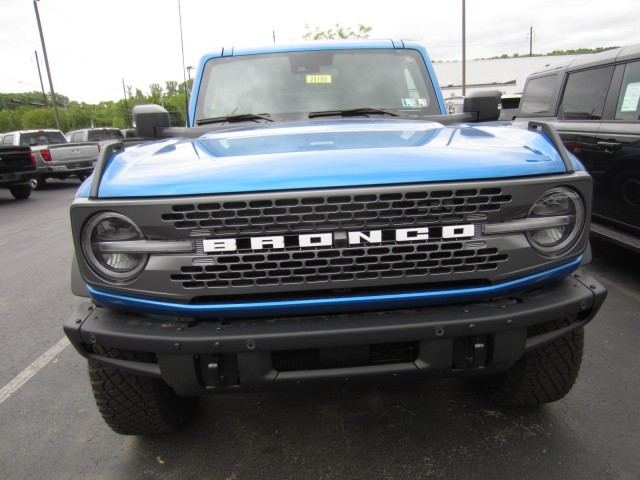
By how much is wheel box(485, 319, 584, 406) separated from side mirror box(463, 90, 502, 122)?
5.57 ft

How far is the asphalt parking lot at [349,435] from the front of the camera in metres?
2.21

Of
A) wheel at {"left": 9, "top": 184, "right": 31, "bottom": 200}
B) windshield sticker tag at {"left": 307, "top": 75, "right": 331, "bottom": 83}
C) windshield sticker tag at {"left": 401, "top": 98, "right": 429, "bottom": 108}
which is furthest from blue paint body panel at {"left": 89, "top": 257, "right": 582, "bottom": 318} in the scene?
wheel at {"left": 9, "top": 184, "right": 31, "bottom": 200}

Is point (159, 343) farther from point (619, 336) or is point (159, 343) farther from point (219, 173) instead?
point (619, 336)

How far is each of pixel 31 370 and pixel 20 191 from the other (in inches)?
479

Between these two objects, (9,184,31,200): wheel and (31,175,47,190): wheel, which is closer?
(9,184,31,200): wheel

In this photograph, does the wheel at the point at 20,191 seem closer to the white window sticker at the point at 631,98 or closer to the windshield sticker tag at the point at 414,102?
the windshield sticker tag at the point at 414,102

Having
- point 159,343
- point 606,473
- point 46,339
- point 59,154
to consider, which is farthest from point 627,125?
point 59,154

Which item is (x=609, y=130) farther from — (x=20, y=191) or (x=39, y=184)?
(x=39, y=184)

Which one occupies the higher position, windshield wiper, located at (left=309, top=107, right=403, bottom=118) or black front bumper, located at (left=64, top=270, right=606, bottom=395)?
windshield wiper, located at (left=309, top=107, right=403, bottom=118)

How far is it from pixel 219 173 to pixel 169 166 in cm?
27

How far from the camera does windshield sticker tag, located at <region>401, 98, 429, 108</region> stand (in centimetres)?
335

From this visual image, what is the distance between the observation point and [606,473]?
2102 mm

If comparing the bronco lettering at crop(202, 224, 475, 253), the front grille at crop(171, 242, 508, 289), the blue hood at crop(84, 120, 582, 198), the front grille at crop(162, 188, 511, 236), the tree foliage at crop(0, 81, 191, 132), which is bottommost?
the tree foliage at crop(0, 81, 191, 132)

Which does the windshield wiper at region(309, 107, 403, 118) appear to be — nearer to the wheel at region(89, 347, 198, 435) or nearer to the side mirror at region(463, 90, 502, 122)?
the side mirror at region(463, 90, 502, 122)
